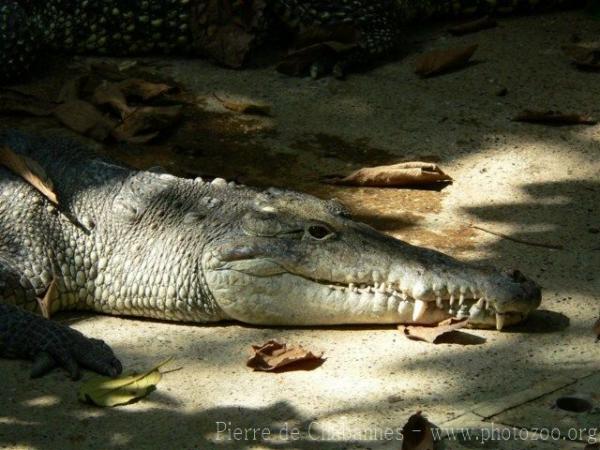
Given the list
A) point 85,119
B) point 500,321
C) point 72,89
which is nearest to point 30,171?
point 85,119

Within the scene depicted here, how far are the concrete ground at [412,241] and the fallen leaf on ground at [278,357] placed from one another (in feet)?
0.18

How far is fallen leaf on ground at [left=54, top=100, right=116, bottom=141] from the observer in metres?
8.12

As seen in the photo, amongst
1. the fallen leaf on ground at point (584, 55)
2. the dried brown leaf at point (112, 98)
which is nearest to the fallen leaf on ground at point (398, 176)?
the dried brown leaf at point (112, 98)

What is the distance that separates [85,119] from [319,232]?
290 cm

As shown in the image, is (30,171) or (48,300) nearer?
(48,300)

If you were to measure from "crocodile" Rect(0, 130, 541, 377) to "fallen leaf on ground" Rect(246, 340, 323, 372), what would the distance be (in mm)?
309

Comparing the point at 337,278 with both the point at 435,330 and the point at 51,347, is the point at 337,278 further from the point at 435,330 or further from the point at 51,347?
the point at 51,347

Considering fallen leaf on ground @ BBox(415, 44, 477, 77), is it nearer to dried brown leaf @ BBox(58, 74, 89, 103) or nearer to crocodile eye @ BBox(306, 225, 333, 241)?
dried brown leaf @ BBox(58, 74, 89, 103)

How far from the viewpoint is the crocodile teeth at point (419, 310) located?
559cm

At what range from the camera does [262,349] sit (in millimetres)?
5488

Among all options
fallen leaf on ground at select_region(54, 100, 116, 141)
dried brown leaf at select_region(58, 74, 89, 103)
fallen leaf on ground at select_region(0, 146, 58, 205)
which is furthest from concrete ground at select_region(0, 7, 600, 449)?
dried brown leaf at select_region(58, 74, 89, 103)

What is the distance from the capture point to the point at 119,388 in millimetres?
5219

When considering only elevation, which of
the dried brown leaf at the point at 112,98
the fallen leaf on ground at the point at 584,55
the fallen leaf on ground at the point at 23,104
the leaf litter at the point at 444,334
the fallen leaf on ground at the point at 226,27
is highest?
the fallen leaf on ground at the point at 226,27

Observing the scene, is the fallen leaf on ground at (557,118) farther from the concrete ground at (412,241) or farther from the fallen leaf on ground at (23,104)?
the fallen leaf on ground at (23,104)
